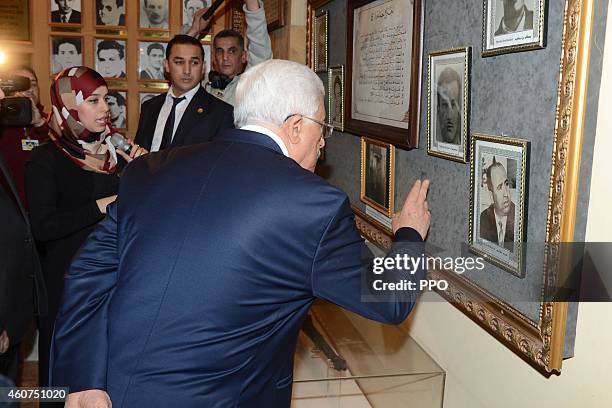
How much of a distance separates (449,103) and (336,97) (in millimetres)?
1138

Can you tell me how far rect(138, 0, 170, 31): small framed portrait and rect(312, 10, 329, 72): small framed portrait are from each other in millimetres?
1872

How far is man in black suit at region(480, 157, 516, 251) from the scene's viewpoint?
5.10 feet

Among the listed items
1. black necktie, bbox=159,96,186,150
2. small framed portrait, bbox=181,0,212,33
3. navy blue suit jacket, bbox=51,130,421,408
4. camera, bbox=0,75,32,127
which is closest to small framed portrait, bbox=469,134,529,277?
navy blue suit jacket, bbox=51,130,421,408

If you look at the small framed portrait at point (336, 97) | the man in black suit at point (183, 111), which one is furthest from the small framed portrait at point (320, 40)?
the man in black suit at point (183, 111)

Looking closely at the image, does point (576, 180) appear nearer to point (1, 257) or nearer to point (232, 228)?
point (232, 228)

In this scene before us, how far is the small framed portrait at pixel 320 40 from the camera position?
3.06 m

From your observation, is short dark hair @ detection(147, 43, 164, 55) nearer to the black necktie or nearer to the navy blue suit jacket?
the black necktie

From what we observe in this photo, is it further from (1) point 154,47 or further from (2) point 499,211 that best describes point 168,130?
(2) point 499,211

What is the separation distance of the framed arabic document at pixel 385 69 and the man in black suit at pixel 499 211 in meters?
0.49

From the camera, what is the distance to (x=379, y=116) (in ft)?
7.79

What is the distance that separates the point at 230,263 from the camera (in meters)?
1.37

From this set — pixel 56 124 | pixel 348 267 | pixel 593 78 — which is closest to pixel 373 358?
pixel 348 267

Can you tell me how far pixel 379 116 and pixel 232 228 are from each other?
3.78 ft

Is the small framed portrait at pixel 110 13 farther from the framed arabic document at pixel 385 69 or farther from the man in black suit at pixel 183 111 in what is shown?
the framed arabic document at pixel 385 69
